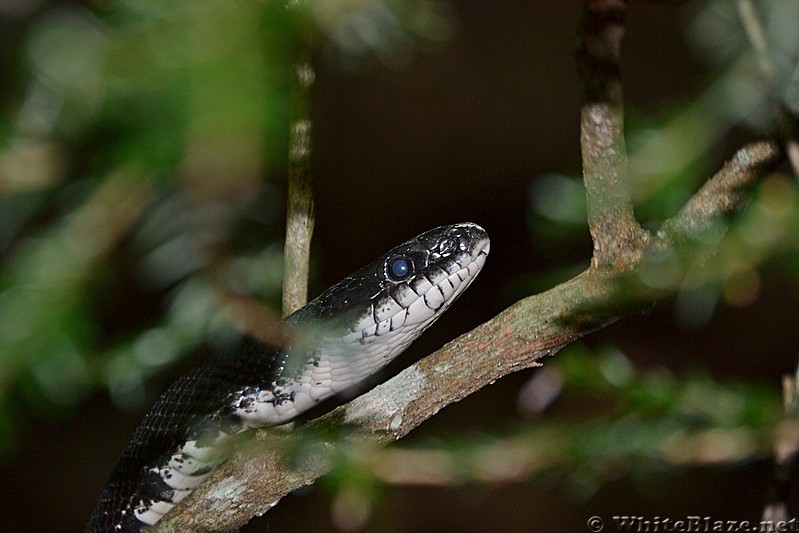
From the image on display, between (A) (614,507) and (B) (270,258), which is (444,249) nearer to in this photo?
(B) (270,258)

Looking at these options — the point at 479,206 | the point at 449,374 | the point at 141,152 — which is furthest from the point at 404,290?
the point at 479,206

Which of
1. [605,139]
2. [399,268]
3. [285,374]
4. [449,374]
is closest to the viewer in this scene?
[605,139]

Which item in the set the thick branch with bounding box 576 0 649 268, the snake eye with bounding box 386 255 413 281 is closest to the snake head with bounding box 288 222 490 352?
the snake eye with bounding box 386 255 413 281

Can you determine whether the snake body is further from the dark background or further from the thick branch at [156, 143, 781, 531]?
the dark background

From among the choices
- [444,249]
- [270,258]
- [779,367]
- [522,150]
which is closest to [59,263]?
[270,258]

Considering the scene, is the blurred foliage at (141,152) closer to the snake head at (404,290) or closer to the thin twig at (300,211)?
the thin twig at (300,211)

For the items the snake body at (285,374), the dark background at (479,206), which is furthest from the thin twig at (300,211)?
the dark background at (479,206)

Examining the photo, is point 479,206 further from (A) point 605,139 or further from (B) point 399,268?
(A) point 605,139
